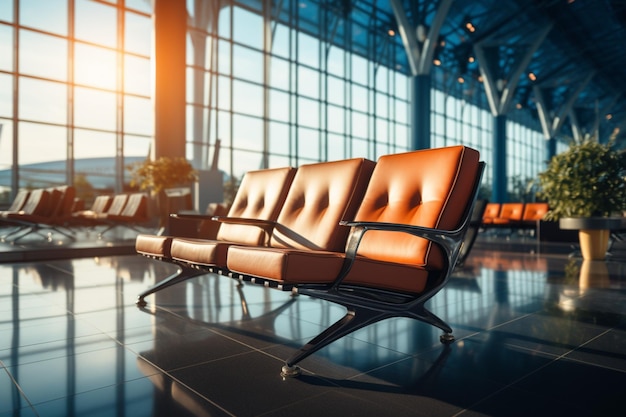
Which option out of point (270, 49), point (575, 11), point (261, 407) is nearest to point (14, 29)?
point (270, 49)

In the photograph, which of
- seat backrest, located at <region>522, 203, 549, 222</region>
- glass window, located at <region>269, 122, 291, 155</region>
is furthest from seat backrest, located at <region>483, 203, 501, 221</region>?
glass window, located at <region>269, 122, 291, 155</region>

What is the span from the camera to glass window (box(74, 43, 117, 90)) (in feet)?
34.6

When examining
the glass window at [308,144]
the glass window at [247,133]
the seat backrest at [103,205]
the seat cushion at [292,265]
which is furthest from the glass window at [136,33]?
the seat cushion at [292,265]

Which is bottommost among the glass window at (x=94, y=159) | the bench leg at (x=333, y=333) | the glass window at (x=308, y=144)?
the bench leg at (x=333, y=333)

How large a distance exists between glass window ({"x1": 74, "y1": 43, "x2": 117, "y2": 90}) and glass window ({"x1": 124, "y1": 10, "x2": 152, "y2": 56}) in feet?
1.79

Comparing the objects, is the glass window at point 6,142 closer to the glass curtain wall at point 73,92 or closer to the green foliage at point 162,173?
the glass curtain wall at point 73,92

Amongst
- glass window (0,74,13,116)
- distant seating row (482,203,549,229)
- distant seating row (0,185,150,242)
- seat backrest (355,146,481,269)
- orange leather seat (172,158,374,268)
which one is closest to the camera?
seat backrest (355,146,481,269)

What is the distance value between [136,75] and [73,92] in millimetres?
1632

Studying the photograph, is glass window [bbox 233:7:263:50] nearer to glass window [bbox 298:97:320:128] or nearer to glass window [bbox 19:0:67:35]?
glass window [bbox 298:97:320:128]

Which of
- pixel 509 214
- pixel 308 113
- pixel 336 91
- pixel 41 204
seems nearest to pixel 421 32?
pixel 336 91

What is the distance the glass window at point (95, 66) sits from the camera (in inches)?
416

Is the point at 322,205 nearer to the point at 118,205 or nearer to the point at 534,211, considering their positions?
the point at 118,205

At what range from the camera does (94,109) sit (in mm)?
10680

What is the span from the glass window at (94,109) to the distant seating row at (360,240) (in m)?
9.24
